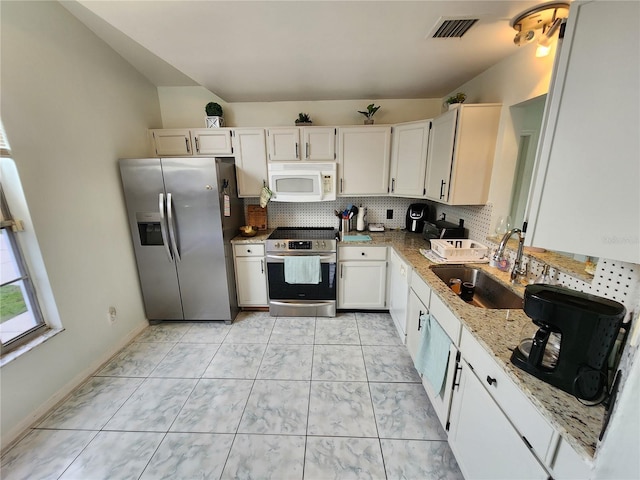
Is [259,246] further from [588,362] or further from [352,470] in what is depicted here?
[588,362]

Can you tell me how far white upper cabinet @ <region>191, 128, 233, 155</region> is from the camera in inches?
112

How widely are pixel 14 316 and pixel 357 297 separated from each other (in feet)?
9.16

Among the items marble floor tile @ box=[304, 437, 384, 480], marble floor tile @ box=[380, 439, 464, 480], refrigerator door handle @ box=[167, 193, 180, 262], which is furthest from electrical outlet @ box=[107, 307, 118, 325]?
marble floor tile @ box=[380, 439, 464, 480]

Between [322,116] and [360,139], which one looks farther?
[322,116]

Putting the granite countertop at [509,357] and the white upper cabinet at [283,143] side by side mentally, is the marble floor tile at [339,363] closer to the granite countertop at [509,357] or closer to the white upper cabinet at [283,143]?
the granite countertop at [509,357]

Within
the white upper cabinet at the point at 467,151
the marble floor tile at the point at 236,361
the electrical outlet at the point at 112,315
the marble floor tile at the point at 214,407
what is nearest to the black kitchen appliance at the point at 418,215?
the white upper cabinet at the point at 467,151

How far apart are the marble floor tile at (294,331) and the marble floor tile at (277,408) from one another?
20.7 inches

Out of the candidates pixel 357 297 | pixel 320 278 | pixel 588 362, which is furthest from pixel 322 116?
pixel 588 362

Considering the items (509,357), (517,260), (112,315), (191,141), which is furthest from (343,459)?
(191,141)

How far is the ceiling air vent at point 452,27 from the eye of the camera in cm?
148

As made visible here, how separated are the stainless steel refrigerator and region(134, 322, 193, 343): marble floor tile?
0.09 meters

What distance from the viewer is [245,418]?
5.71 feet

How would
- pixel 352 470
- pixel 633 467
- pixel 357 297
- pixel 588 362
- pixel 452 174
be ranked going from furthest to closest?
pixel 357 297 < pixel 452 174 < pixel 352 470 < pixel 588 362 < pixel 633 467

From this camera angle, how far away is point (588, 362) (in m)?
0.83
